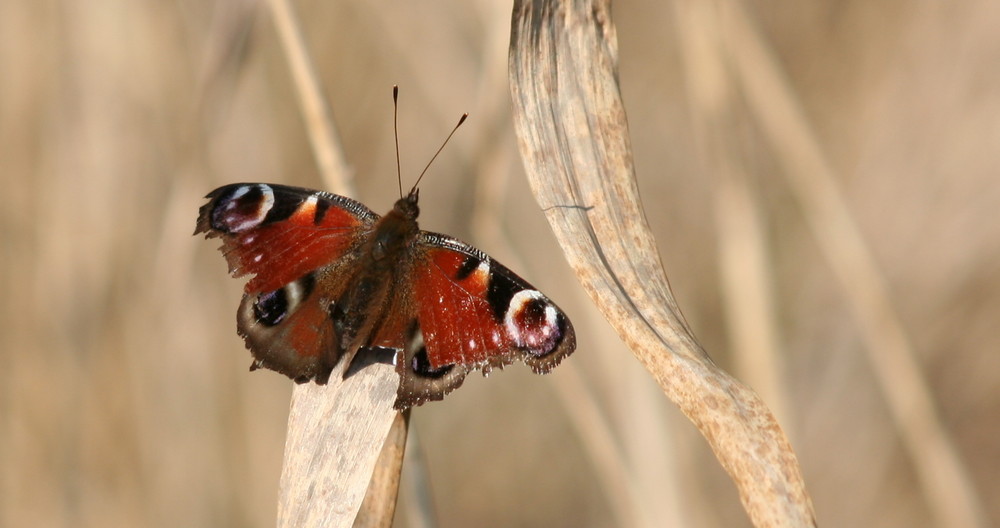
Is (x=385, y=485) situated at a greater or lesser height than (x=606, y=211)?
lesser

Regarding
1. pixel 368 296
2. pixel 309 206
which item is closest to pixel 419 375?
pixel 368 296

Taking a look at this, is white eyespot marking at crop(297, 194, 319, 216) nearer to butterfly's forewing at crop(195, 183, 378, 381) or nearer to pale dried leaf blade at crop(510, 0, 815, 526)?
butterfly's forewing at crop(195, 183, 378, 381)

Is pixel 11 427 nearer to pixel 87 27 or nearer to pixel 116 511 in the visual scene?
pixel 116 511

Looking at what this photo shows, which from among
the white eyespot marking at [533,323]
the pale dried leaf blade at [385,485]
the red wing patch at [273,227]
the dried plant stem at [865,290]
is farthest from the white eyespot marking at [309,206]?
the dried plant stem at [865,290]

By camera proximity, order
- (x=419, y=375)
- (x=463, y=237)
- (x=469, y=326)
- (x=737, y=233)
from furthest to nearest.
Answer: (x=463, y=237) < (x=737, y=233) < (x=469, y=326) < (x=419, y=375)

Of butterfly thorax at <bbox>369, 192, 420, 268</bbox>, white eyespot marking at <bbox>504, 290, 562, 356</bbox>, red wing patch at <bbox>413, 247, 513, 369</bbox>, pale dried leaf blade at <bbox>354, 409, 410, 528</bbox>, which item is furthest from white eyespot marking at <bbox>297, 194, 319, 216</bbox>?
pale dried leaf blade at <bbox>354, 409, 410, 528</bbox>

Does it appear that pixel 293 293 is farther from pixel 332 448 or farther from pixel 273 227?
pixel 332 448
